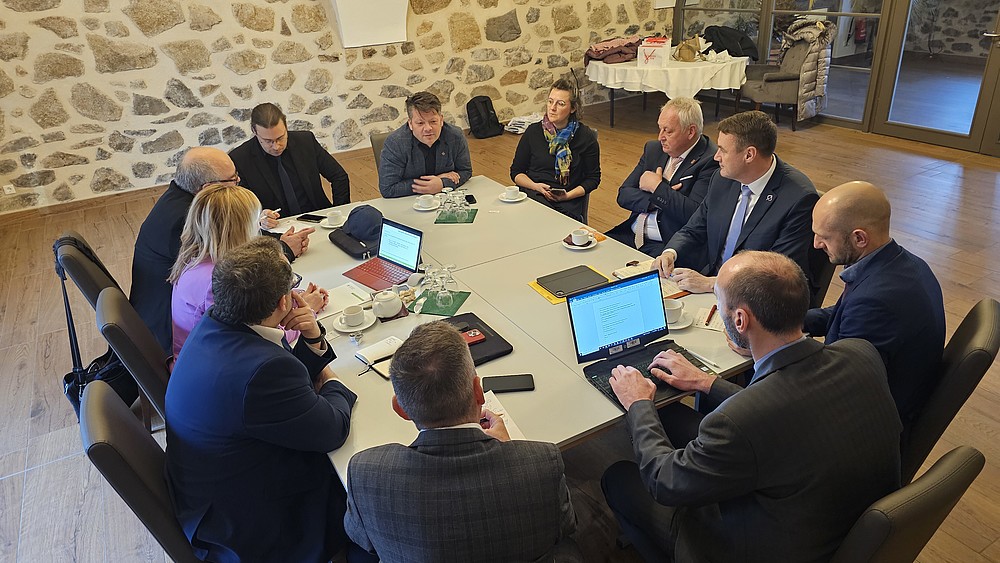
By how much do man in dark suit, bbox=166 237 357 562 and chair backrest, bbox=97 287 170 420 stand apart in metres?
0.47

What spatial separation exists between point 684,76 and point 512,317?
513 centimetres

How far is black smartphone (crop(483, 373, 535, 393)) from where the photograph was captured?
1976 mm

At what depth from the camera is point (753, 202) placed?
2773 millimetres

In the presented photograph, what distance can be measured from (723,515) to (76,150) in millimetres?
6039

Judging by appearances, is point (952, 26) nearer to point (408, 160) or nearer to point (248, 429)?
point (408, 160)

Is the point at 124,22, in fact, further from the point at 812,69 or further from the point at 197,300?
the point at 812,69

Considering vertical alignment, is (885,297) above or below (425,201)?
above

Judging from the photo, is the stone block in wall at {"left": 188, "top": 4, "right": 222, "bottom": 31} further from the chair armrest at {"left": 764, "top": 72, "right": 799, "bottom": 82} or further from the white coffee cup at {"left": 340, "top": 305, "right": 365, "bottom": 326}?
the chair armrest at {"left": 764, "top": 72, "right": 799, "bottom": 82}

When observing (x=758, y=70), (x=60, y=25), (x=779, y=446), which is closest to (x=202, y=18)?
(x=60, y=25)

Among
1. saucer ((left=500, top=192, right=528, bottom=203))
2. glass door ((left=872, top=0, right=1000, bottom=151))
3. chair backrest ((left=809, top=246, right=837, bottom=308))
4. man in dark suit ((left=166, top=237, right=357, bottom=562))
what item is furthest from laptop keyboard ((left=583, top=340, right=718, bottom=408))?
glass door ((left=872, top=0, right=1000, bottom=151))

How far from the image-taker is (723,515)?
1.64m

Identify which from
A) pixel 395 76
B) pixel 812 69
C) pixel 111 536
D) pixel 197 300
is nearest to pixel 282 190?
pixel 197 300

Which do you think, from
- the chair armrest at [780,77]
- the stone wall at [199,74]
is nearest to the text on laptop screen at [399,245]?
the stone wall at [199,74]

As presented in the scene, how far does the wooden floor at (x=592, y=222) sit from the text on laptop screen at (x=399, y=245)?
3.46 feet
